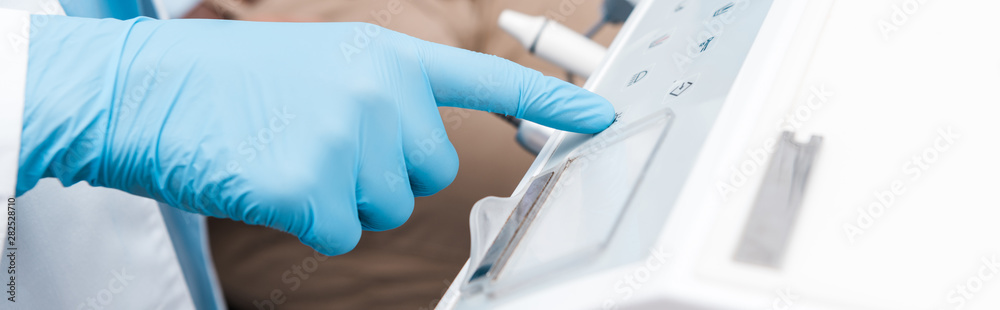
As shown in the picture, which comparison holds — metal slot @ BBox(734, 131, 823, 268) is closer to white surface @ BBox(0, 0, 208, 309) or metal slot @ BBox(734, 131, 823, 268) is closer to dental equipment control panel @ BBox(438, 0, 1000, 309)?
dental equipment control panel @ BBox(438, 0, 1000, 309)

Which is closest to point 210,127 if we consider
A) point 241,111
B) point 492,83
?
point 241,111

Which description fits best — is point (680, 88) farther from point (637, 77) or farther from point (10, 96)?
point (10, 96)

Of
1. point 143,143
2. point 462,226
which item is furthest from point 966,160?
point 462,226

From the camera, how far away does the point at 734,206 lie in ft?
0.81

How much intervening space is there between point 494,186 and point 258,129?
1.46 ft

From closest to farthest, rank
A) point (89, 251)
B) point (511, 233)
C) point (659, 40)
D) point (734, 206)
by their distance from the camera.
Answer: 1. point (734, 206)
2. point (511, 233)
3. point (659, 40)
4. point (89, 251)

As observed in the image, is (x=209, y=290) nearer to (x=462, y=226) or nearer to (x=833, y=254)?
(x=462, y=226)

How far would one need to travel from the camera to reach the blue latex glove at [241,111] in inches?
17.4

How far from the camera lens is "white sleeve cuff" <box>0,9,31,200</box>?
411 mm

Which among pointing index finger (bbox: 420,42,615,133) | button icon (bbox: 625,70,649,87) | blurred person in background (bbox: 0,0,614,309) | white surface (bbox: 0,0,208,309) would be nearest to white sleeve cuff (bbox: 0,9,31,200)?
blurred person in background (bbox: 0,0,614,309)

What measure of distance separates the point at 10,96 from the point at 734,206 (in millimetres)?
522

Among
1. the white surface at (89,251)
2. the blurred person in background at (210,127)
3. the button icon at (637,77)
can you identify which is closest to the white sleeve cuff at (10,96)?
the blurred person in background at (210,127)

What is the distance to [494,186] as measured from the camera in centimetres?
84

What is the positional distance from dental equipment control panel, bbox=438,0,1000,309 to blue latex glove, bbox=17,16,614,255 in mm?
110
